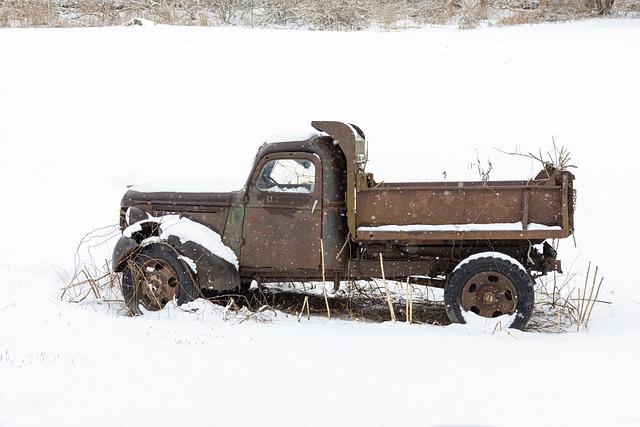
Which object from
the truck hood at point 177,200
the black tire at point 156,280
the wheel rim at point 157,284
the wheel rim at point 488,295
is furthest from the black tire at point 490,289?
the wheel rim at point 157,284

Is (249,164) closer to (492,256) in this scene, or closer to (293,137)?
(293,137)

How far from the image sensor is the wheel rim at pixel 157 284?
750cm

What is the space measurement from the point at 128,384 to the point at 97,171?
24.3 ft

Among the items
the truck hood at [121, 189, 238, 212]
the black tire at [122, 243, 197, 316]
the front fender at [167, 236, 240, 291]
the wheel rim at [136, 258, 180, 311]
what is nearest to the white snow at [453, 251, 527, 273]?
the front fender at [167, 236, 240, 291]

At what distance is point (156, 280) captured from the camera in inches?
297

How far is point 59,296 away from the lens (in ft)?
26.0

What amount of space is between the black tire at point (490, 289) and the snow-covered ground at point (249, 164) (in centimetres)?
22

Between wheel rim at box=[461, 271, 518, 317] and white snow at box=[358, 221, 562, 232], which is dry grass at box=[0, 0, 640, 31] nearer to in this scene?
white snow at box=[358, 221, 562, 232]

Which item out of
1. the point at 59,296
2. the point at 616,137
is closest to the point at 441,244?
the point at 59,296

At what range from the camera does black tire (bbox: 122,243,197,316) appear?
24.3 feet

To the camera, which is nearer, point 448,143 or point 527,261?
point 527,261

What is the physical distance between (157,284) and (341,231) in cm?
181

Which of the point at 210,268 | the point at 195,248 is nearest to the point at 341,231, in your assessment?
the point at 210,268

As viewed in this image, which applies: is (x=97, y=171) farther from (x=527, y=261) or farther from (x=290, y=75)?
(x=527, y=261)
